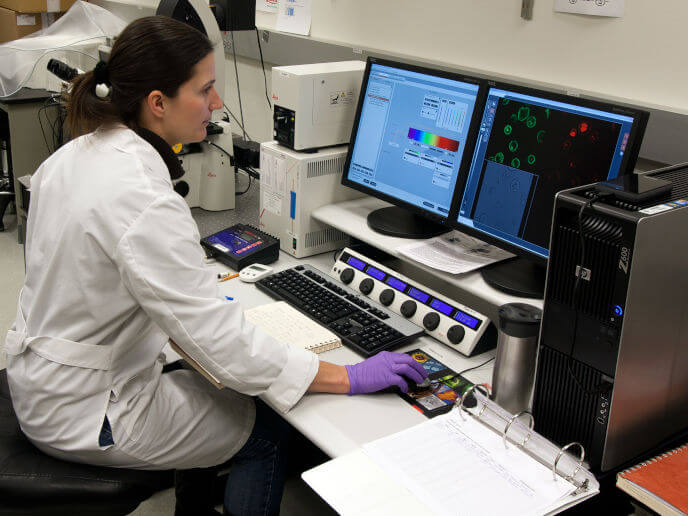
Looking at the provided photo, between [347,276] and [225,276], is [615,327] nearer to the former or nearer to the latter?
[347,276]

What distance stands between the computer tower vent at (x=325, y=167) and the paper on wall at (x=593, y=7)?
0.71 m

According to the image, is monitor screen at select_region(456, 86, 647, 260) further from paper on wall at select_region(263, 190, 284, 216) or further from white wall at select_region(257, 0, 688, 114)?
paper on wall at select_region(263, 190, 284, 216)

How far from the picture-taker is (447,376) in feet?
4.63

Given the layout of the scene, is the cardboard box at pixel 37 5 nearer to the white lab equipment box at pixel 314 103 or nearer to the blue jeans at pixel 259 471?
the white lab equipment box at pixel 314 103

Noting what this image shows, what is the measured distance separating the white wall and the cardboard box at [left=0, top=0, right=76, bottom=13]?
2507mm

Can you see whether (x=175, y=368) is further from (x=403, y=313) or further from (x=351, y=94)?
(x=351, y=94)

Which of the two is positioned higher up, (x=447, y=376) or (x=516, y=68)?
(x=516, y=68)

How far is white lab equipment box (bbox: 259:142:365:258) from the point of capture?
6.21ft

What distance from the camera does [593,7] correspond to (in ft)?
5.72

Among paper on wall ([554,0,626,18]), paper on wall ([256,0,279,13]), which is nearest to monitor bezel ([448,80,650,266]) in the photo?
paper on wall ([554,0,626,18])

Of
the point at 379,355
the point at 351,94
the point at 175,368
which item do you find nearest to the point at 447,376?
the point at 379,355

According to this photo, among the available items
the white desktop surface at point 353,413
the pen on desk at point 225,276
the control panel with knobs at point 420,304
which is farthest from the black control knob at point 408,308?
the pen on desk at point 225,276

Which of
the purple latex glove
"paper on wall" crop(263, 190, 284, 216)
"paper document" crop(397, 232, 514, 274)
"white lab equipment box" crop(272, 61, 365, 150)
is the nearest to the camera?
the purple latex glove

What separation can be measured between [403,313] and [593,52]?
33.7 inches
